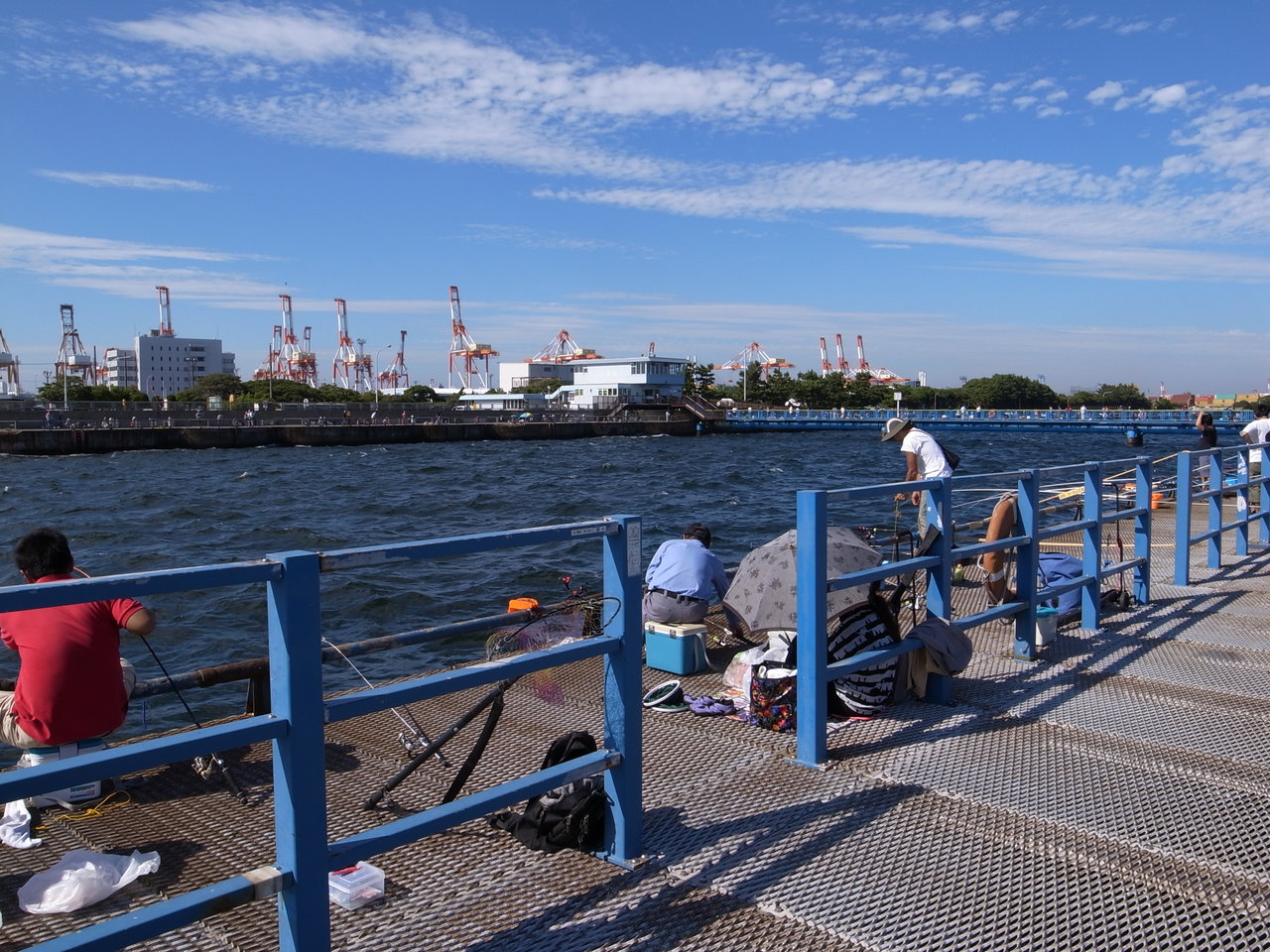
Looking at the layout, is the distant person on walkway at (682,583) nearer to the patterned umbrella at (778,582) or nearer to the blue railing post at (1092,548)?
the patterned umbrella at (778,582)

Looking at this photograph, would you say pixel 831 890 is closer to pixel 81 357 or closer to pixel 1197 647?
pixel 1197 647

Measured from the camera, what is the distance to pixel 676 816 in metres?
3.86

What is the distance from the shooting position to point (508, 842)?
3643mm

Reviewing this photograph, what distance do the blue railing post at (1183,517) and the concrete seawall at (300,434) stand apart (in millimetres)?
59785

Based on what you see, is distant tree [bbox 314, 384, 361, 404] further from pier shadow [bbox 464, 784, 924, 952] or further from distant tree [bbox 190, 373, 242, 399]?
pier shadow [bbox 464, 784, 924, 952]

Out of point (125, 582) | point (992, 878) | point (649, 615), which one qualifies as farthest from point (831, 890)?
point (649, 615)

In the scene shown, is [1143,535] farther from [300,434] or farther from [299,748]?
[300,434]

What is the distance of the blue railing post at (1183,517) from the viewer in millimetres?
8516

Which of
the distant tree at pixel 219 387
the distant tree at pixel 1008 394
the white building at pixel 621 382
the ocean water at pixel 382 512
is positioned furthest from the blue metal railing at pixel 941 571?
the distant tree at pixel 1008 394

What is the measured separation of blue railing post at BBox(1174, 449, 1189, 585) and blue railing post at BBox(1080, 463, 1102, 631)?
2.01 meters

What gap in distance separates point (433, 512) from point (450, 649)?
58.4 ft

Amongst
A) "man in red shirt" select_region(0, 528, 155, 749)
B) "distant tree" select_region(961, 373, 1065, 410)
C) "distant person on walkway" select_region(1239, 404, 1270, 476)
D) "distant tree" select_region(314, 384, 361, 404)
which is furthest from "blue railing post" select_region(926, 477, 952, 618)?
"distant tree" select_region(961, 373, 1065, 410)

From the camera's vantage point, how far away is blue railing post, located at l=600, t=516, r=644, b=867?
11.0 feet

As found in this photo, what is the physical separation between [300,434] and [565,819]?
70.3 meters
